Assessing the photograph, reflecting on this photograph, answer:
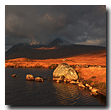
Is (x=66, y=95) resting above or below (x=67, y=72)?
below

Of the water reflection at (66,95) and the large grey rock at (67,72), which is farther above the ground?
the large grey rock at (67,72)

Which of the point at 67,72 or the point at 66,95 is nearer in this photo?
the point at 66,95

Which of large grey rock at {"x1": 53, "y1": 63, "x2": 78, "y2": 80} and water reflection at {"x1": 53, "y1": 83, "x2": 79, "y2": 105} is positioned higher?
large grey rock at {"x1": 53, "y1": 63, "x2": 78, "y2": 80}

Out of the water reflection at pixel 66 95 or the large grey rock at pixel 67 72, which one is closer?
the water reflection at pixel 66 95

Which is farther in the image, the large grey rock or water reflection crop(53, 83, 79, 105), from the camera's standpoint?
the large grey rock
